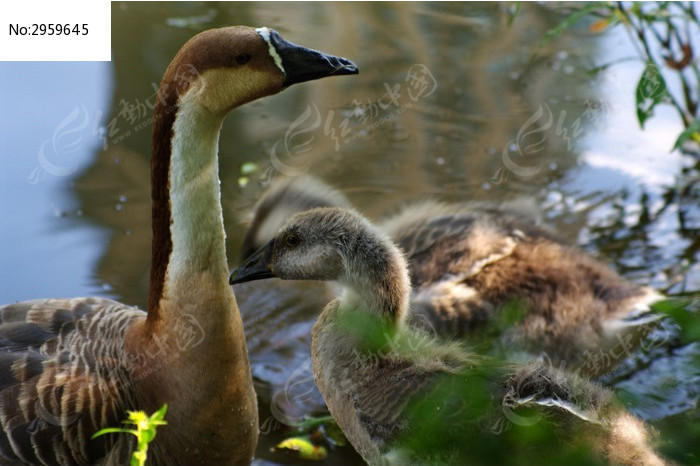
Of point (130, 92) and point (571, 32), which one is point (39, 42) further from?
point (571, 32)

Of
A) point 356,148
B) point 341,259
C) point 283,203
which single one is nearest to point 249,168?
point 356,148

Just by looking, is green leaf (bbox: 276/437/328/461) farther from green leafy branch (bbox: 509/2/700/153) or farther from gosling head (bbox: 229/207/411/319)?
green leafy branch (bbox: 509/2/700/153)

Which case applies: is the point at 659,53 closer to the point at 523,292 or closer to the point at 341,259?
the point at 523,292

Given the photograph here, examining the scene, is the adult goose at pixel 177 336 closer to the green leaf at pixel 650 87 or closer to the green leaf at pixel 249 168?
the green leaf at pixel 650 87

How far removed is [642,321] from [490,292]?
0.73m

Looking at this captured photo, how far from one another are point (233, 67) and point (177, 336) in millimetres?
953

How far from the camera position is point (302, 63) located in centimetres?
304

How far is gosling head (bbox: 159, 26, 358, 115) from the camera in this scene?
296 centimetres

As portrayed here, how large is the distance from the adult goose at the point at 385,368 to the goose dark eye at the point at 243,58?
668mm

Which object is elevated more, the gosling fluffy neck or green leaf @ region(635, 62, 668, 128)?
green leaf @ region(635, 62, 668, 128)

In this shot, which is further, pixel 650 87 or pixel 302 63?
pixel 650 87

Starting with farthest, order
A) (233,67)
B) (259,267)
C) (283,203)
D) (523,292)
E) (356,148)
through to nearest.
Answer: (356,148) < (283,203) < (523,292) < (259,267) < (233,67)

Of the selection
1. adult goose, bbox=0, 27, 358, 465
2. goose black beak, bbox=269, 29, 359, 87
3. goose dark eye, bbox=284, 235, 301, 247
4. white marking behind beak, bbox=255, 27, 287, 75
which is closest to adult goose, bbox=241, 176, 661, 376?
goose dark eye, bbox=284, 235, 301, 247

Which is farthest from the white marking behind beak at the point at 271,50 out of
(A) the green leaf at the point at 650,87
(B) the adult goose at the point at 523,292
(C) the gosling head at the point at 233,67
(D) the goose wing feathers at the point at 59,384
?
(A) the green leaf at the point at 650,87
